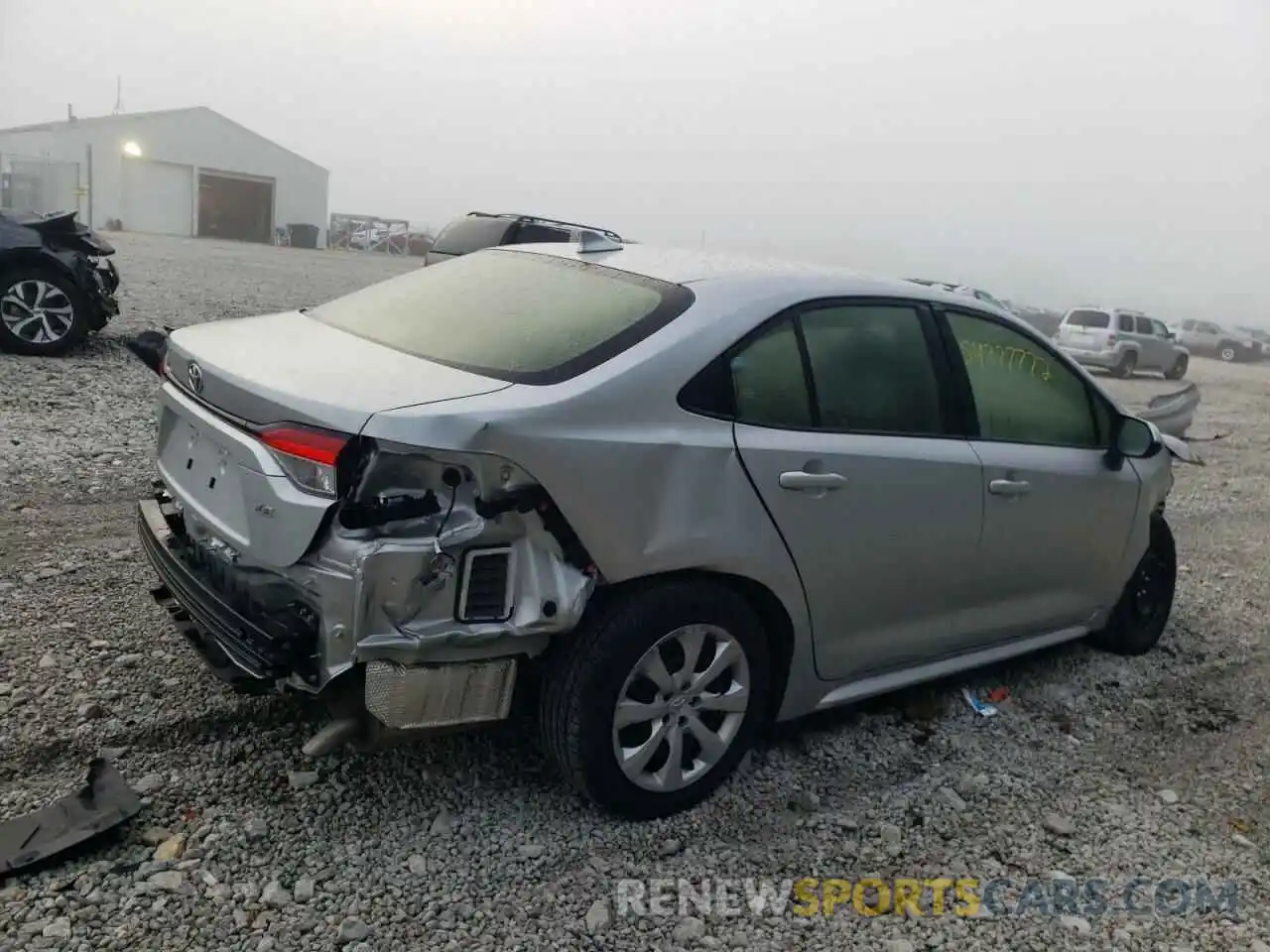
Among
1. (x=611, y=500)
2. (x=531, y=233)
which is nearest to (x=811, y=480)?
(x=611, y=500)

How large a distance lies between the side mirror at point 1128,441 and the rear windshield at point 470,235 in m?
6.19

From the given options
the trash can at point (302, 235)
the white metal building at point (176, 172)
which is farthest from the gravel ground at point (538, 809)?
the trash can at point (302, 235)

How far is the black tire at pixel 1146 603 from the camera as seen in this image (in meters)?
4.70

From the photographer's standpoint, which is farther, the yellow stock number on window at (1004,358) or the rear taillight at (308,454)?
the yellow stock number on window at (1004,358)

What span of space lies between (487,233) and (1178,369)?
21.3m

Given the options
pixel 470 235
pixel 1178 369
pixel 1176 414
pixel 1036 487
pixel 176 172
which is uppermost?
pixel 470 235

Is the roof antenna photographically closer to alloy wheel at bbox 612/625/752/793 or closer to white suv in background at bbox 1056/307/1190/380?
alloy wheel at bbox 612/625/752/793

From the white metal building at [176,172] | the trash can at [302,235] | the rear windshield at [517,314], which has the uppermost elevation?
the rear windshield at [517,314]

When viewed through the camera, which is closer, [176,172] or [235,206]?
[176,172]

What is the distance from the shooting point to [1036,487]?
389 cm

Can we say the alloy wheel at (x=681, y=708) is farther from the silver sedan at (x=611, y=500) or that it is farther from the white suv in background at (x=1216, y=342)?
the white suv in background at (x=1216, y=342)

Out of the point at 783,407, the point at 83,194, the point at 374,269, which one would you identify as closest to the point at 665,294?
the point at 783,407

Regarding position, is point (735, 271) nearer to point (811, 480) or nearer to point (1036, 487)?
point (811, 480)
